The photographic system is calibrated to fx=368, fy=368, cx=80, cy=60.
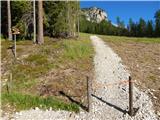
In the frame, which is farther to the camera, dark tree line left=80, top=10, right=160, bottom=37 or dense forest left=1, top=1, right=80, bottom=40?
dark tree line left=80, top=10, right=160, bottom=37

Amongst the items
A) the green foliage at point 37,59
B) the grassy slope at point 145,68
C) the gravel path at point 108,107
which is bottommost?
the gravel path at point 108,107

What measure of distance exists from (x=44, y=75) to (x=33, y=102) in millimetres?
4961

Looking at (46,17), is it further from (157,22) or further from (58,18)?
(157,22)

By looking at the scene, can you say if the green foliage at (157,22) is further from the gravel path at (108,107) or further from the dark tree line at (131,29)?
the gravel path at (108,107)

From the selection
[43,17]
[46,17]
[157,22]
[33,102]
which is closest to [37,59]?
[33,102]

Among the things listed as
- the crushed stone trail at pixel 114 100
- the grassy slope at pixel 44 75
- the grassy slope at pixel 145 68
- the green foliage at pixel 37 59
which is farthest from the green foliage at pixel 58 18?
the crushed stone trail at pixel 114 100

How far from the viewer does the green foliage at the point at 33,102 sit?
17.7m

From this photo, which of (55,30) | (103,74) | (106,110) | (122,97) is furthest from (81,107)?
(55,30)

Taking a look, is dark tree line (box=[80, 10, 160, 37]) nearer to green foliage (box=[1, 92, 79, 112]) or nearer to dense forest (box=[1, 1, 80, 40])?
dense forest (box=[1, 1, 80, 40])

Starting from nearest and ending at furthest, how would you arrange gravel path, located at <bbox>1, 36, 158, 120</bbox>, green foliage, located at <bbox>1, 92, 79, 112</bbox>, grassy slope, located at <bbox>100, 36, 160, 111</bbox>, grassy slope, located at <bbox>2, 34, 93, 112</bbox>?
gravel path, located at <bbox>1, 36, 158, 120</bbox>, green foliage, located at <bbox>1, 92, 79, 112</bbox>, grassy slope, located at <bbox>2, 34, 93, 112</bbox>, grassy slope, located at <bbox>100, 36, 160, 111</bbox>

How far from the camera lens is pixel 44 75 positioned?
75.7ft

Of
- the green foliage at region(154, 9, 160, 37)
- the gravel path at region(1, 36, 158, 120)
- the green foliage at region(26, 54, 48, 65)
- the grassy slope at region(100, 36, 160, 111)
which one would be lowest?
the gravel path at region(1, 36, 158, 120)

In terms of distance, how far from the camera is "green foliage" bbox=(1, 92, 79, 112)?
58.1ft

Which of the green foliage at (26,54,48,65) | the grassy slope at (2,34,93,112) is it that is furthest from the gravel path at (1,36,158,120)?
the green foliage at (26,54,48,65)
